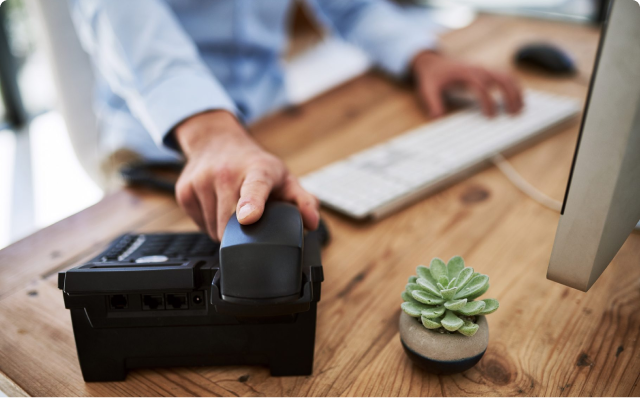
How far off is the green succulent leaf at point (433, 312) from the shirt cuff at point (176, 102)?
38 cm

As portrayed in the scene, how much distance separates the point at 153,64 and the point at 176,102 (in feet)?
0.30

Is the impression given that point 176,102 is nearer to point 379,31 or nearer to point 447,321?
point 447,321

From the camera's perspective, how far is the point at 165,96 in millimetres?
659

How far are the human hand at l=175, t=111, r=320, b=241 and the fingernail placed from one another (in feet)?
0.09

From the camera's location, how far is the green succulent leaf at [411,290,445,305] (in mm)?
407

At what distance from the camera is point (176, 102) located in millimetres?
645

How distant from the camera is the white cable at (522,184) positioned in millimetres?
698

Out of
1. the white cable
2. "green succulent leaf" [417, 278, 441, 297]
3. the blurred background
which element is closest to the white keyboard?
the white cable

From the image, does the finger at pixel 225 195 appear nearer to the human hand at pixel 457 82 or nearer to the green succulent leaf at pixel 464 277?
the green succulent leaf at pixel 464 277

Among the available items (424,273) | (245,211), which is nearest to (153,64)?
(245,211)

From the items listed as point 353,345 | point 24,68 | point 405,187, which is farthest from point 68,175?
point 353,345

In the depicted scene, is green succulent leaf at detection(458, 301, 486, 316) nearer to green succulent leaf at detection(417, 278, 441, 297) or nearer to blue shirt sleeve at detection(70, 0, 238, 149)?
green succulent leaf at detection(417, 278, 441, 297)

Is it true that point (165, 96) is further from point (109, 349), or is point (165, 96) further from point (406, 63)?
point (406, 63)

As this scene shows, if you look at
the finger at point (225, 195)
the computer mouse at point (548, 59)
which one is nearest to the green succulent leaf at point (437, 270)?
the finger at point (225, 195)
